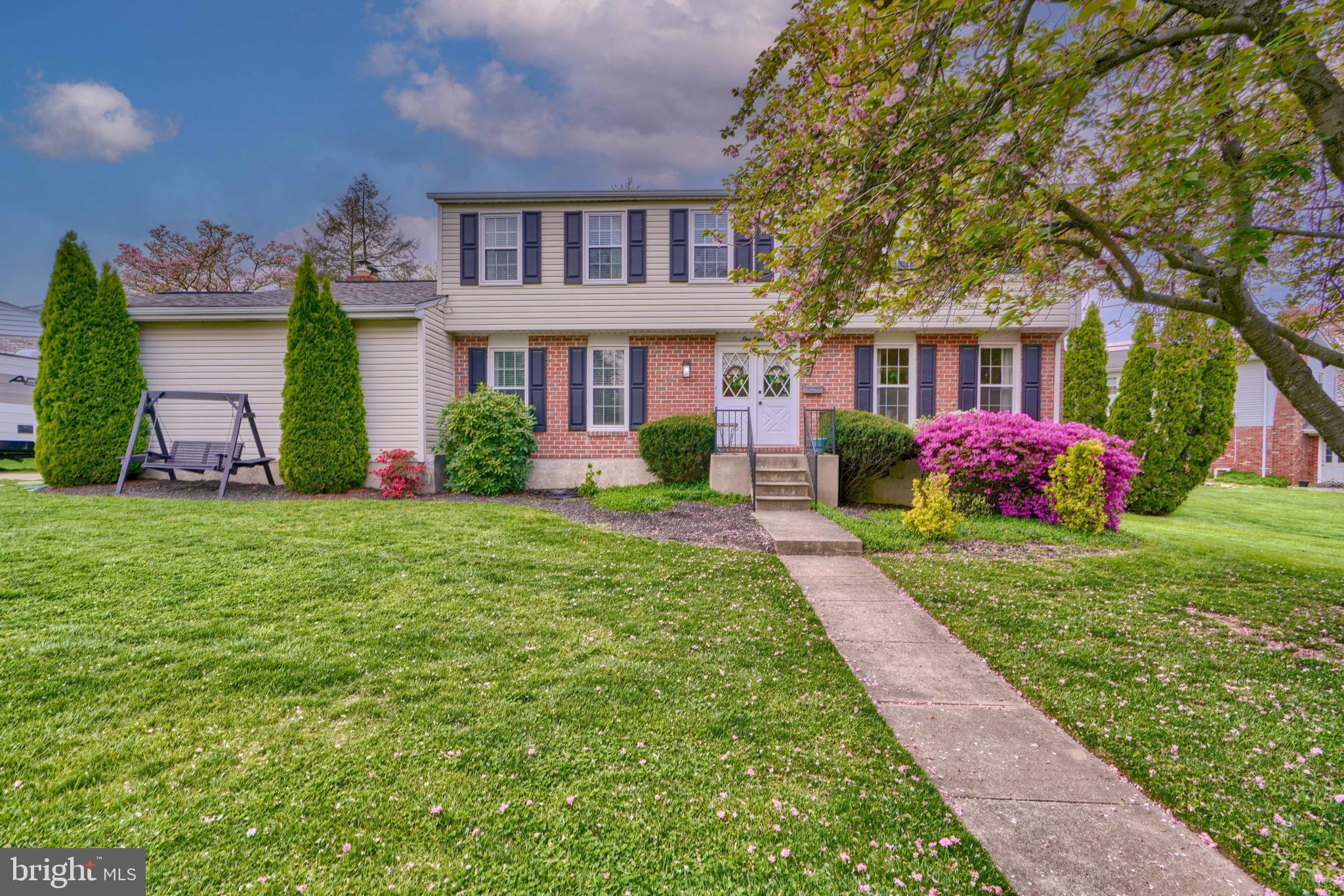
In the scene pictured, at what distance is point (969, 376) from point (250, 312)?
43.9 feet

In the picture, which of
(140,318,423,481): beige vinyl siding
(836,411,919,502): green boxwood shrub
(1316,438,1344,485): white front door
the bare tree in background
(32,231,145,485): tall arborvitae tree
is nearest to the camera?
(32,231,145,485): tall arborvitae tree

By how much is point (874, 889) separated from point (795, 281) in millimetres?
3533

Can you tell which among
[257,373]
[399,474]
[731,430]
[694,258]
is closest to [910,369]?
[731,430]

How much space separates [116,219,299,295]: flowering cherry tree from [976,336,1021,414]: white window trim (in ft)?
75.1

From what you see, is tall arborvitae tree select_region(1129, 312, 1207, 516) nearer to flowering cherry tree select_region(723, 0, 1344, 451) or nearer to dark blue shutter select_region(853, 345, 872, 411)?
dark blue shutter select_region(853, 345, 872, 411)

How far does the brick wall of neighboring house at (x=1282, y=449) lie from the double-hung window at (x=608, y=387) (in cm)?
2117

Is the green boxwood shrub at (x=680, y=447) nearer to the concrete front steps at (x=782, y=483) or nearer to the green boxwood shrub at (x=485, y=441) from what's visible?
the concrete front steps at (x=782, y=483)

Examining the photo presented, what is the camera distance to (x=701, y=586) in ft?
14.5

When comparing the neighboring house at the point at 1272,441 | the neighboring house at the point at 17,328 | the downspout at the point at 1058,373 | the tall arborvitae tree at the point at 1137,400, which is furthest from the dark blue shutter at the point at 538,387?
the neighboring house at the point at 17,328

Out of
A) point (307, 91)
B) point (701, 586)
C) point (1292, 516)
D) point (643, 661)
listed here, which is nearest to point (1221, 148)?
point (701, 586)

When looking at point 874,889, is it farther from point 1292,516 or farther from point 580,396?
point 1292,516

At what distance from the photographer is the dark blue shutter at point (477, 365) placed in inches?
414

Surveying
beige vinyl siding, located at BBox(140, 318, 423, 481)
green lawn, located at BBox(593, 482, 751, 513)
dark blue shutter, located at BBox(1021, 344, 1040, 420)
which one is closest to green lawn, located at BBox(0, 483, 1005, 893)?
green lawn, located at BBox(593, 482, 751, 513)

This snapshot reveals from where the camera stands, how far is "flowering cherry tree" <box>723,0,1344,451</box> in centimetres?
275
